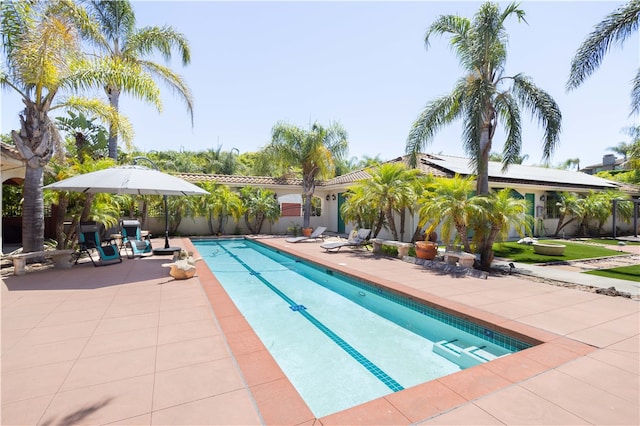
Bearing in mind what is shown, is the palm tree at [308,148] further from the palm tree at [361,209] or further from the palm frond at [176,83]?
the palm frond at [176,83]

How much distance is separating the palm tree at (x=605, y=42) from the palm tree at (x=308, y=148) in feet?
40.1

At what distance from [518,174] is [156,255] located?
835 inches

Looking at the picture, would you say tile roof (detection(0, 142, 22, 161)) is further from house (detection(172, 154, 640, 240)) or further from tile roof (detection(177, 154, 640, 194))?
house (detection(172, 154, 640, 240))

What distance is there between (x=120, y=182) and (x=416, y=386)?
8.72 metres

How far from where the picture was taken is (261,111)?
25250 millimetres

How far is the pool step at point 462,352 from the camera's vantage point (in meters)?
4.75

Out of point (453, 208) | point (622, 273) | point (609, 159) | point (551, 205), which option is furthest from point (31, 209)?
point (609, 159)

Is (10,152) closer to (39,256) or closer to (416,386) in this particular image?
(39,256)

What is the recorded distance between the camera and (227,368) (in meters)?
3.67

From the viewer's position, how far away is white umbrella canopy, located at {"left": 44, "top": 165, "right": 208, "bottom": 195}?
8.16m

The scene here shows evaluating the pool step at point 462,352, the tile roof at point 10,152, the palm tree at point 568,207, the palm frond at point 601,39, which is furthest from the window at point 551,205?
the tile roof at point 10,152

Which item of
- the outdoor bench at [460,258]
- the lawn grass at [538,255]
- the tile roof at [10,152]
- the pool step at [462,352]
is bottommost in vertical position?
the pool step at [462,352]

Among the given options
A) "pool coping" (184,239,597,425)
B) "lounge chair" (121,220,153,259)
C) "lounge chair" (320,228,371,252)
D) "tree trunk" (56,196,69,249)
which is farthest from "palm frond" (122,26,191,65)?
"pool coping" (184,239,597,425)

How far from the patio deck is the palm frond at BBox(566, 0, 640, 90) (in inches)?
311
